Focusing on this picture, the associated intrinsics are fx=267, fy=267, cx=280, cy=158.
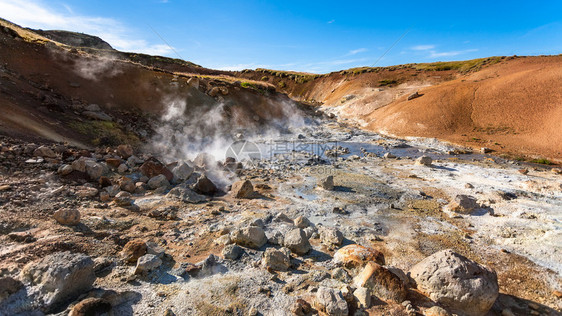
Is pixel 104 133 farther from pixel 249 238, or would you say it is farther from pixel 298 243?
pixel 298 243

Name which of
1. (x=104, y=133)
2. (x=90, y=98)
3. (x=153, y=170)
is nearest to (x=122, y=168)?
(x=153, y=170)

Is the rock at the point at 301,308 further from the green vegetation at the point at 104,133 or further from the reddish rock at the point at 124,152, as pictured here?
the green vegetation at the point at 104,133

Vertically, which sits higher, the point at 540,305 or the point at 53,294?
the point at 53,294

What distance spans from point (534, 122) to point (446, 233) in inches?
752

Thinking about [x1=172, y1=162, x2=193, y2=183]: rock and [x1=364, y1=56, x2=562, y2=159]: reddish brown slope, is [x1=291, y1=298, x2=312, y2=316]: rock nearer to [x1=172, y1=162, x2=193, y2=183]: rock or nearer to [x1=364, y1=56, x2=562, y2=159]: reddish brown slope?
[x1=172, y1=162, x2=193, y2=183]: rock

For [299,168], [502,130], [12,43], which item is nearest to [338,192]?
[299,168]

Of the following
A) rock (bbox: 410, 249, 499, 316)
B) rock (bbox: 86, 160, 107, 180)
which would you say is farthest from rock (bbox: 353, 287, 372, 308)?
rock (bbox: 86, 160, 107, 180)

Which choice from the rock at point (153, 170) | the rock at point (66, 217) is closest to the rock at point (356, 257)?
the rock at point (66, 217)

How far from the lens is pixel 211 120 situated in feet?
65.7

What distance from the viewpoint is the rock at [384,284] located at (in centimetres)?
380

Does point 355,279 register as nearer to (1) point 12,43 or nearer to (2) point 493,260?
(2) point 493,260

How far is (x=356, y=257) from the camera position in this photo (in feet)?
15.0

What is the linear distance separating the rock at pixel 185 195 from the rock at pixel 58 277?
3684mm

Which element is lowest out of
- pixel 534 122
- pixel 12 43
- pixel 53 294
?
pixel 53 294
